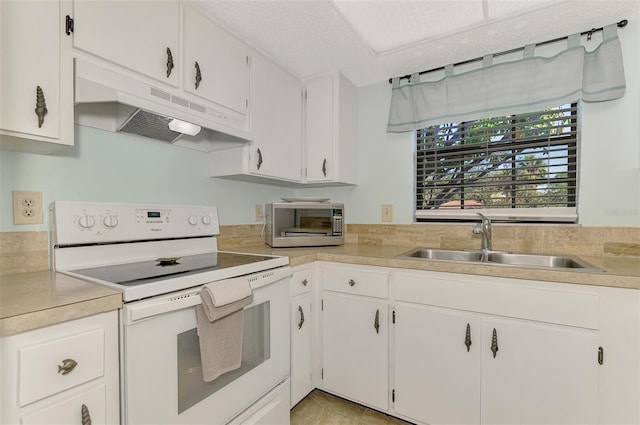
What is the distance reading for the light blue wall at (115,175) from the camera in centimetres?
120

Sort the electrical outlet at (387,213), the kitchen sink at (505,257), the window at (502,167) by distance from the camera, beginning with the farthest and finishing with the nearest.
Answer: the electrical outlet at (387,213) < the window at (502,167) < the kitchen sink at (505,257)

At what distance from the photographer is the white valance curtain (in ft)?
5.36

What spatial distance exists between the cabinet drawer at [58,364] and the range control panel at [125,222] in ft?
2.04

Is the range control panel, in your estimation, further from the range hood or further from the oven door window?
the oven door window

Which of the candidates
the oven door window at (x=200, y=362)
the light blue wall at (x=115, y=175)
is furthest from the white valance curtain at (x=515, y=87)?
the oven door window at (x=200, y=362)

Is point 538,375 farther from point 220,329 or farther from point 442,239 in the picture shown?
point 220,329

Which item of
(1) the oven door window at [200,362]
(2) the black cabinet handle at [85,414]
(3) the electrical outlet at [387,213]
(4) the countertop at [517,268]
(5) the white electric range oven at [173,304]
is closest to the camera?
(2) the black cabinet handle at [85,414]

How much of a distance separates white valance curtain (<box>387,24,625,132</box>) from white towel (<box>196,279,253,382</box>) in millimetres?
1725

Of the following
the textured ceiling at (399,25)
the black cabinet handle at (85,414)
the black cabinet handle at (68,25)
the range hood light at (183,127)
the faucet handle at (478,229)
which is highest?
the textured ceiling at (399,25)

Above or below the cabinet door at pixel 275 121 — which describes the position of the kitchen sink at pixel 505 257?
below

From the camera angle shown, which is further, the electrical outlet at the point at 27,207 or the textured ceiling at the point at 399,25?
the textured ceiling at the point at 399,25

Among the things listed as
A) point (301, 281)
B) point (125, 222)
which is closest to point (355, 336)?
point (301, 281)

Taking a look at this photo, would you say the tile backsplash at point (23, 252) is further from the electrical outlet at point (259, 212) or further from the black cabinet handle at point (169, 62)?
the electrical outlet at point (259, 212)

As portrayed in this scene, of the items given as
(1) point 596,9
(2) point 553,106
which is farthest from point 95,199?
(1) point 596,9
